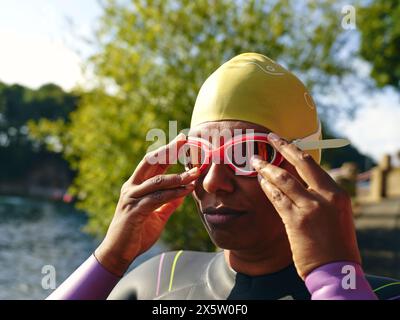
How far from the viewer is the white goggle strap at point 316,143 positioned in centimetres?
213

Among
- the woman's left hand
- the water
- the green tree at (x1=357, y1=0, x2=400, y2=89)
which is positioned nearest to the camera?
the woman's left hand

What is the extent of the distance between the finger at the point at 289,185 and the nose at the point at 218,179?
30cm

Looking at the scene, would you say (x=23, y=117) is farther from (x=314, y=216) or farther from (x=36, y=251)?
(x=314, y=216)

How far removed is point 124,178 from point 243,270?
30.6ft

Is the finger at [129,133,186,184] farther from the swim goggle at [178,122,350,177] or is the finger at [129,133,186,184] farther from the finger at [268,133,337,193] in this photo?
the finger at [268,133,337,193]

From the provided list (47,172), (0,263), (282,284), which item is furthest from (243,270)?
(47,172)

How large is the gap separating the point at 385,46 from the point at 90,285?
25.9 m

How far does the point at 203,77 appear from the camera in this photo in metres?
11.6

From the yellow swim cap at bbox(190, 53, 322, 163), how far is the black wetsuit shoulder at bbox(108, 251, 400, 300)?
672 millimetres

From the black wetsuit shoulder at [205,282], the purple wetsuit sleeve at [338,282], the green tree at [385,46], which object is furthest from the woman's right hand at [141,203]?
the green tree at [385,46]

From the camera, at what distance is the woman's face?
215cm

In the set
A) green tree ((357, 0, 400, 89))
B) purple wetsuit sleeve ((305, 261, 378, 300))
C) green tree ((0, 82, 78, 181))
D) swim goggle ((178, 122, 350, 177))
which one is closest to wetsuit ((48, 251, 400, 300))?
purple wetsuit sleeve ((305, 261, 378, 300))

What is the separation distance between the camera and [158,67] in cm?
1178
